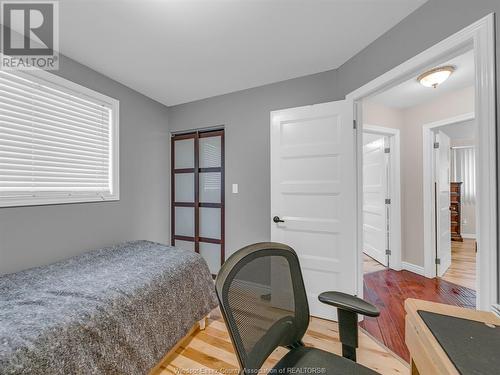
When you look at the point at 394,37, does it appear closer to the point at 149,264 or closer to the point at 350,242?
the point at 350,242

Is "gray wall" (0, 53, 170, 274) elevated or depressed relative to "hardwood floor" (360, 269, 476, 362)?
elevated

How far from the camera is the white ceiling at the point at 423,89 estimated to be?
2227mm

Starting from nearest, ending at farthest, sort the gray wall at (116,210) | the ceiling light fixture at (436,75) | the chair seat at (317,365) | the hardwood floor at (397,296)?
1. the chair seat at (317,365)
2. the gray wall at (116,210)
3. the hardwood floor at (397,296)
4. the ceiling light fixture at (436,75)

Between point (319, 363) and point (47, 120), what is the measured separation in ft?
8.47

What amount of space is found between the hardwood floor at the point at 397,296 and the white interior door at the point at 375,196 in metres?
0.47

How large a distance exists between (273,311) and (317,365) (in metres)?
0.30

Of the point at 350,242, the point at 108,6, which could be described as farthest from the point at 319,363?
the point at 108,6

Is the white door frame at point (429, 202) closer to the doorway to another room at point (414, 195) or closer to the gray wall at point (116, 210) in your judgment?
the doorway to another room at point (414, 195)

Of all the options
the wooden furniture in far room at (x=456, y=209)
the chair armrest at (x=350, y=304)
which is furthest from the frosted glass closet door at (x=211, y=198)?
the wooden furniture in far room at (x=456, y=209)

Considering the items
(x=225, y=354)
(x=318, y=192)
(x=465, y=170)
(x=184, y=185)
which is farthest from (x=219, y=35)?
(x=465, y=170)

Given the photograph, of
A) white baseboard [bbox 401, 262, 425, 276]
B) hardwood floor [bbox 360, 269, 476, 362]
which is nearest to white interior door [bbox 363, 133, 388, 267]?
white baseboard [bbox 401, 262, 425, 276]

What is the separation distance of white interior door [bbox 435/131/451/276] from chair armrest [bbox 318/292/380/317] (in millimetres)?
2881

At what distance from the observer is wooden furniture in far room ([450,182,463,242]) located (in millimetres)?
4891

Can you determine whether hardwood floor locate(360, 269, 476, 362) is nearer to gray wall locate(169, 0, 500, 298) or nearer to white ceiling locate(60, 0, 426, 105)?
gray wall locate(169, 0, 500, 298)
